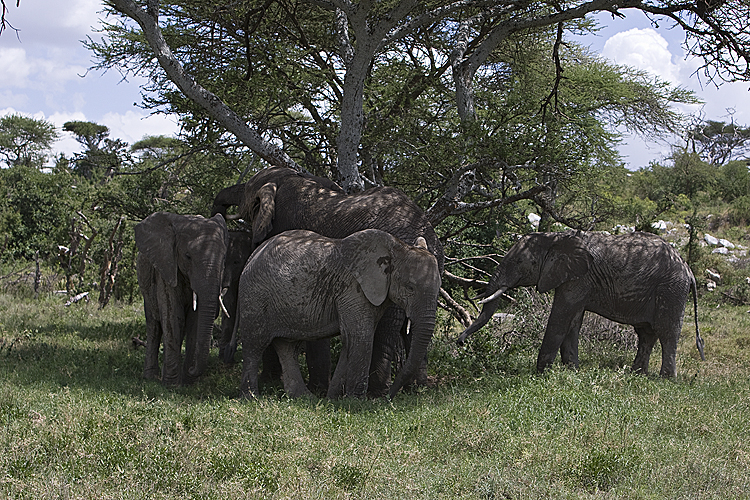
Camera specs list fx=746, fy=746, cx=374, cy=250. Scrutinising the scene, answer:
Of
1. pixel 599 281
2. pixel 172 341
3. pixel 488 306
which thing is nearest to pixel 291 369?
pixel 172 341

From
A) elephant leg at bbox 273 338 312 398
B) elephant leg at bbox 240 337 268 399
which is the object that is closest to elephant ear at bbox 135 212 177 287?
elephant leg at bbox 240 337 268 399

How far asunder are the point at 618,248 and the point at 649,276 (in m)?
0.53

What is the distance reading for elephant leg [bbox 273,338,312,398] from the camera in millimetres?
8172

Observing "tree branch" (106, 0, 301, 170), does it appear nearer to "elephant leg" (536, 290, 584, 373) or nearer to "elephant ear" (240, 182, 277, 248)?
"elephant ear" (240, 182, 277, 248)

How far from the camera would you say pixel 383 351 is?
861cm

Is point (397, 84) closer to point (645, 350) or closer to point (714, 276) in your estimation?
point (645, 350)

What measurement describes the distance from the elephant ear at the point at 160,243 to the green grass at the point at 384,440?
136cm

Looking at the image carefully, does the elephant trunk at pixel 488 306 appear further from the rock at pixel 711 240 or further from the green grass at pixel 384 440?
the rock at pixel 711 240

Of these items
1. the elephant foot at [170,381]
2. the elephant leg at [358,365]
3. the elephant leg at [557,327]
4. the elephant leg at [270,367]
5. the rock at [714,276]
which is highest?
the rock at [714,276]

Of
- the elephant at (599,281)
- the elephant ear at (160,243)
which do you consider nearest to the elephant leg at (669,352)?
the elephant at (599,281)

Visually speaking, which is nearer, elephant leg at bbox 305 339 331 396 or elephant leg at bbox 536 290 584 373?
elephant leg at bbox 305 339 331 396

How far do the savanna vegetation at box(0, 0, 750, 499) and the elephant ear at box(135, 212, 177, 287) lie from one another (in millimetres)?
1347

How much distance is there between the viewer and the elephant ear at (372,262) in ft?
25.4

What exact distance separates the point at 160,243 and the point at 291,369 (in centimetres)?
228
